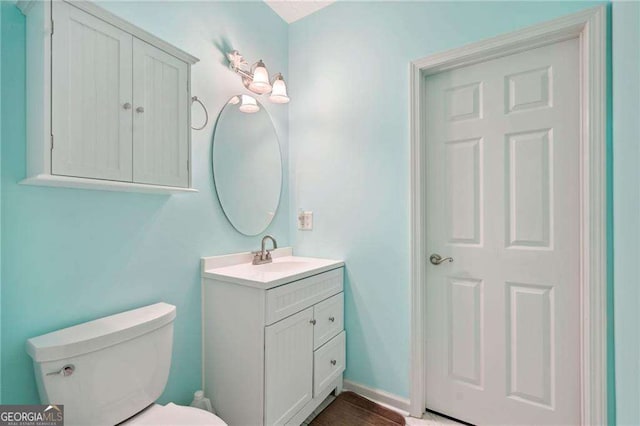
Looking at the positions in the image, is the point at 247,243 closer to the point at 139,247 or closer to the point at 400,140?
the point at 139,247

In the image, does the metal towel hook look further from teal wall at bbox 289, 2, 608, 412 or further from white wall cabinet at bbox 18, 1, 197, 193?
teal wall at bbox 289, 2, 608, 412

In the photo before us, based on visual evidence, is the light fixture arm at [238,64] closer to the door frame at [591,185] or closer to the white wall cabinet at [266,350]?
the white wall cabinet at [266,350]

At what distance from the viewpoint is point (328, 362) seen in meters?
1.70

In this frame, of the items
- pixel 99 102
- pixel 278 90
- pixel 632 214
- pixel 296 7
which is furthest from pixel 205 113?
pixel 632 214

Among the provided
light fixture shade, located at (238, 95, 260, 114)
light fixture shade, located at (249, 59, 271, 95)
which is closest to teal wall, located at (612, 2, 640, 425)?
light fixture shade, located at (249, 59, 271, 95)

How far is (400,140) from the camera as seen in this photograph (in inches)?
67.0

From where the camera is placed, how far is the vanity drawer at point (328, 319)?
5.32ft

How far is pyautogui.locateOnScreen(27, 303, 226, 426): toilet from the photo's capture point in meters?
0.92

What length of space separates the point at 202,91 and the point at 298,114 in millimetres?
748

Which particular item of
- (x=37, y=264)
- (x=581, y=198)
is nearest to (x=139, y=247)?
(x=37, y=264)

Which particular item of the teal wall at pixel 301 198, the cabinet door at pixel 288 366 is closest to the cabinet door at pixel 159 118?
the teal wall at pixel 301 198

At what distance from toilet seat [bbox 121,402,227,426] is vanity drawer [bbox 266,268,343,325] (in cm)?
40

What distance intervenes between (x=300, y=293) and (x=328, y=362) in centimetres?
53

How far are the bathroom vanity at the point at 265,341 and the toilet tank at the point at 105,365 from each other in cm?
30
